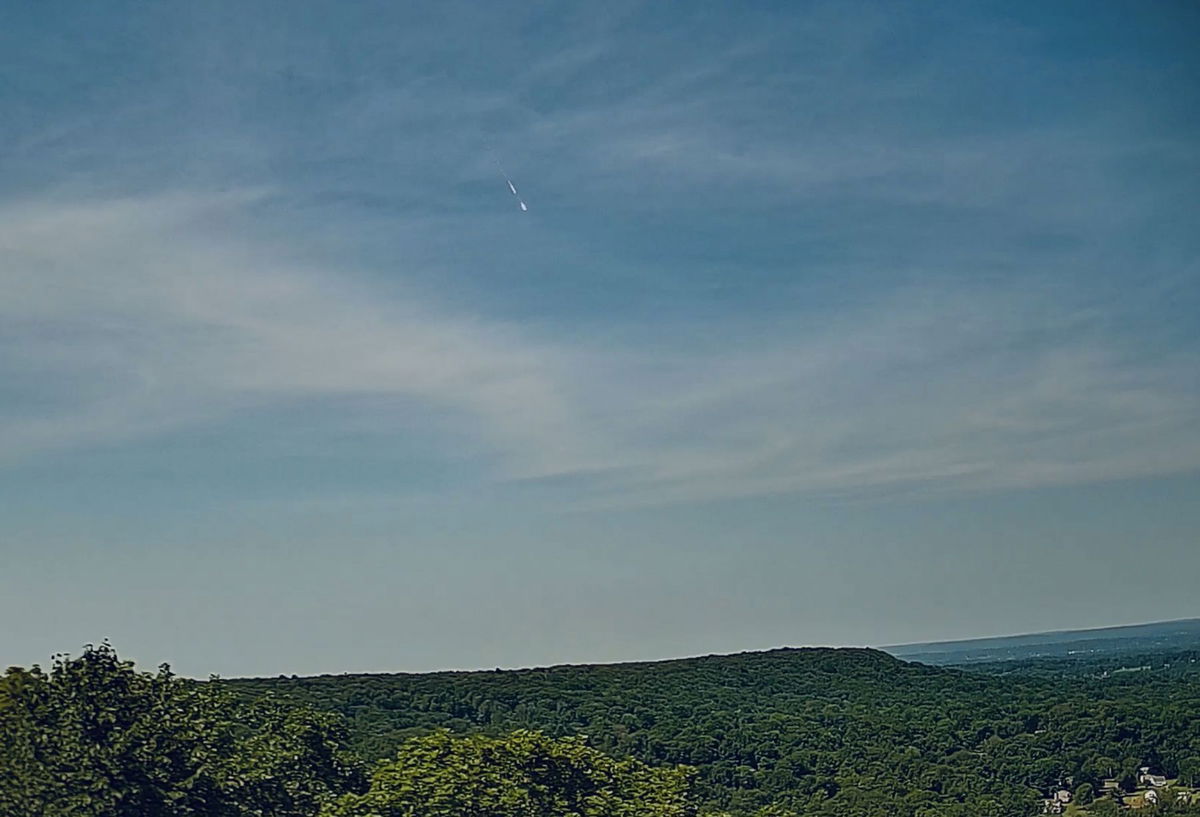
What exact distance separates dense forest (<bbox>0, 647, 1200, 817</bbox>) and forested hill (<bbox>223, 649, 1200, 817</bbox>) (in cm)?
14

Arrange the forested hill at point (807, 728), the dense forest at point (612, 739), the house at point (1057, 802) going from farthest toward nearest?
the house at point (1057, 802), the forested hill at point (807, 728), the dense forest at point (612, 739)

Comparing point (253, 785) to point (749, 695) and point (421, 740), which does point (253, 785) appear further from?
point (749, 695)

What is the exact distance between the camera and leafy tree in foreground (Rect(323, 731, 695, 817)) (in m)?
15.4

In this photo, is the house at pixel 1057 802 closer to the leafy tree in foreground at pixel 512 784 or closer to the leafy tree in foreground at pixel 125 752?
the leafy tree in foreground at pixel 512 784

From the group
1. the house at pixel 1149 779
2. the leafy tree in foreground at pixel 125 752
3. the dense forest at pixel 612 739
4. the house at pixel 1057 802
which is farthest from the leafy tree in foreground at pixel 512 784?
the house at pixel 1149 779

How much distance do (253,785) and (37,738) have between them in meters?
3.01

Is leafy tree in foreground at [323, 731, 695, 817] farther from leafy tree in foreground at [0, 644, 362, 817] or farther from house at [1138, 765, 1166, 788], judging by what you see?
house at [1138, 765, 1166, 788]

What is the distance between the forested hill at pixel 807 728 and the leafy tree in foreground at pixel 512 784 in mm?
15718

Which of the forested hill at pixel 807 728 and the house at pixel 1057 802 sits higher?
the forested hill at pixel 807 728

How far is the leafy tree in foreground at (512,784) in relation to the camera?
50.6 ft

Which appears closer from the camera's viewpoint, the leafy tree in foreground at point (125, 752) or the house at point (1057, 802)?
the leafy tree in foreground at point (125, 752)

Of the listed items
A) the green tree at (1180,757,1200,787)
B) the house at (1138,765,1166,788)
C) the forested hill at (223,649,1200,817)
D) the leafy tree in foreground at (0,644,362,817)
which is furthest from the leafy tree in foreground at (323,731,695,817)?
the green tree at (1180,757,1200,787)

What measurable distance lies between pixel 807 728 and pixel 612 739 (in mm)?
8817

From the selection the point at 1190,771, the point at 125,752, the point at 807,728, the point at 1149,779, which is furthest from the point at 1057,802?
the point at 125,752
